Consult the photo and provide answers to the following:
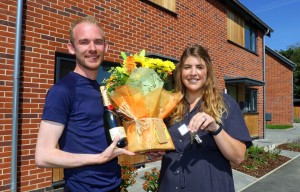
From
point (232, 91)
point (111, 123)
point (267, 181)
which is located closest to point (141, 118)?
point (111, 123)

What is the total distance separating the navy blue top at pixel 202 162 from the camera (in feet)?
7.47

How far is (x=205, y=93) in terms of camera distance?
7.97 ft

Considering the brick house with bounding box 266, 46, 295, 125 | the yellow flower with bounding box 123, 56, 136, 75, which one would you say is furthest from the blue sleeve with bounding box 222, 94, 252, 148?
the brick house with bounding box 266, 46, 295, 125

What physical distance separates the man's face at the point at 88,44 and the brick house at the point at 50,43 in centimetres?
299

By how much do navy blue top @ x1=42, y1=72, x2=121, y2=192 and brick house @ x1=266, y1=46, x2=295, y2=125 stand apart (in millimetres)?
24945

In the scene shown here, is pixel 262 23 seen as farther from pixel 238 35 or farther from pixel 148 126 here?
pixel 148 126

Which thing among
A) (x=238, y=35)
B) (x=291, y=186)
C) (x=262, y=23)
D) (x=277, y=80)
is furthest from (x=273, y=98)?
(x=291, y=186)

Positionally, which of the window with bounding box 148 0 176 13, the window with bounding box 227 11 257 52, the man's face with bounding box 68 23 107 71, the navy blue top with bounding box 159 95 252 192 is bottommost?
the navy blue top with bounding box 159 95 252 192

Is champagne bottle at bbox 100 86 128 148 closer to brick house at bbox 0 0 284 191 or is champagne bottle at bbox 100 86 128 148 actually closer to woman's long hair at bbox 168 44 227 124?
woman's long hair at bbox 168 44 227 124

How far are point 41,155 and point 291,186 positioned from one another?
23.2 ft

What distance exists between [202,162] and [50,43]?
3.94 meters

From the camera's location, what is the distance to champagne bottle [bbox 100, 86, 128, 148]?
190 centimetres

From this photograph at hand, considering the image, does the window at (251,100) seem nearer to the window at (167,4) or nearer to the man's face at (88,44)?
the window at (167,4)

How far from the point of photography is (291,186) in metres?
7.30
